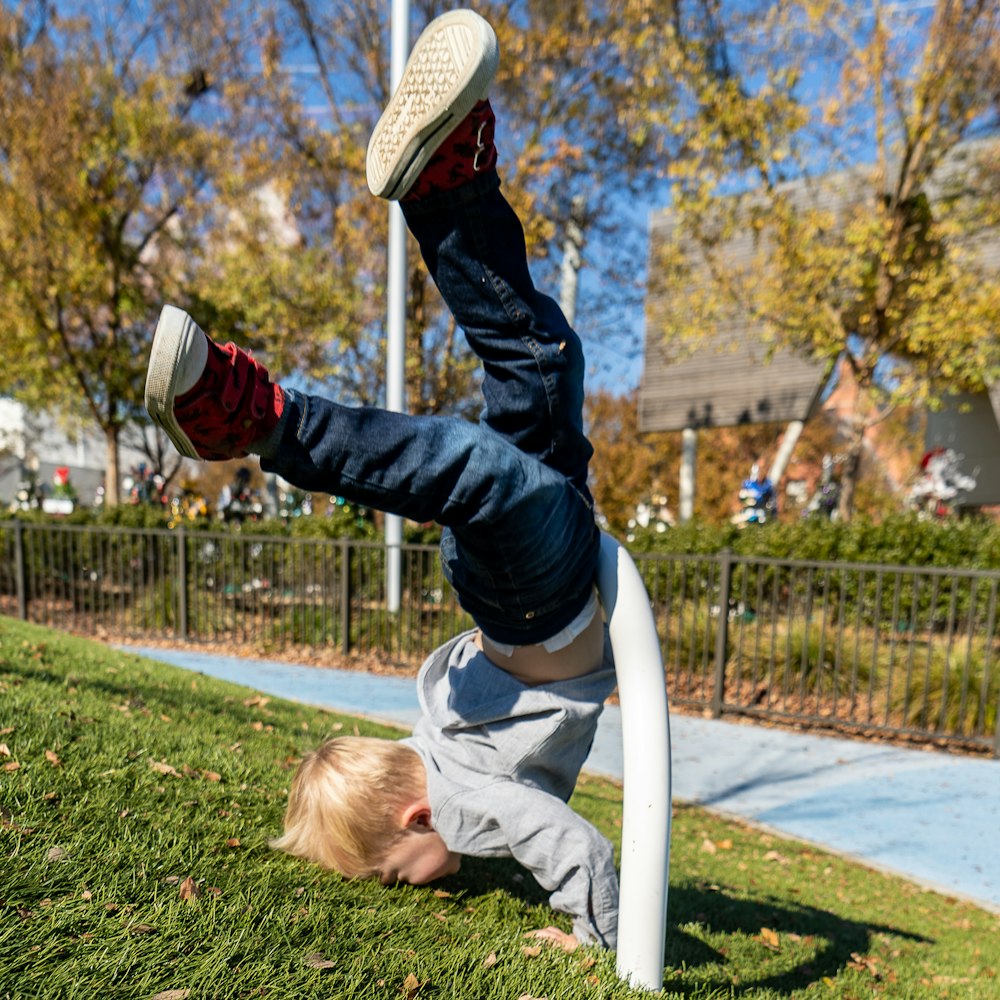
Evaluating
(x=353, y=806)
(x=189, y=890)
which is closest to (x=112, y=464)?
(x=353, y=806)

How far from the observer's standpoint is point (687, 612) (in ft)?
30.3

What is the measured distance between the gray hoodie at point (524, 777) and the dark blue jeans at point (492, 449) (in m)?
0.26

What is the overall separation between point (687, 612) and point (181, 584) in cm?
663

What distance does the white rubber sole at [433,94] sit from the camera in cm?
154

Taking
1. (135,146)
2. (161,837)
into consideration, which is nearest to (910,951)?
(161,837)

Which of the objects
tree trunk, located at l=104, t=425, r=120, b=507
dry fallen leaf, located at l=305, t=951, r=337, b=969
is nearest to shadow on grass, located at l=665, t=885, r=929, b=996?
dry fallen leaf, located at l=305, t=951, r=337, b=969

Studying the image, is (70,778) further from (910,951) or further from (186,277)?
(186,277)

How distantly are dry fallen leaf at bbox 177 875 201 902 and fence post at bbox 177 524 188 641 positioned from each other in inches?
368

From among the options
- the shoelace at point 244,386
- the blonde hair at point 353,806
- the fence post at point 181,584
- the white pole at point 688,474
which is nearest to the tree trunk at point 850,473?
the white pole at point 688,474

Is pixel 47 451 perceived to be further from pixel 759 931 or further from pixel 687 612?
pixel 759 931

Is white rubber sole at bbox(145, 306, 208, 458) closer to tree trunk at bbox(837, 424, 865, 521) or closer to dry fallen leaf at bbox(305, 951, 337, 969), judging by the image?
dry fallen leaf at bbox(305, 951, 337, 969)

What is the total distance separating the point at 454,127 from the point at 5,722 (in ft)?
8.09

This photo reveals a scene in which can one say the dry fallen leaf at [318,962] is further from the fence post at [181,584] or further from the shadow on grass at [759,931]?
the fence post at [181,584]

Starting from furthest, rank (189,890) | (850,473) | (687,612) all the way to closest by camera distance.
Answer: (850,473), (687,612), (189,890)
